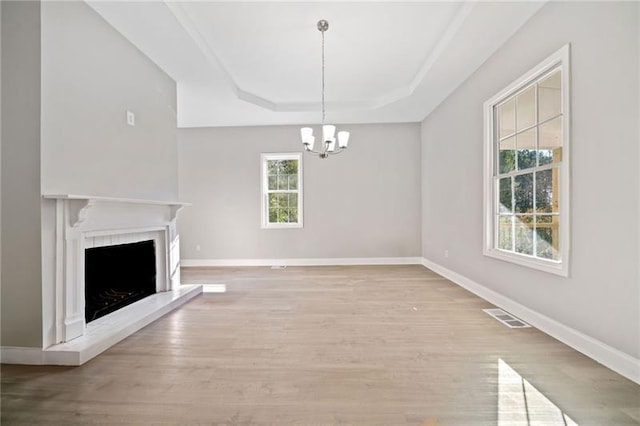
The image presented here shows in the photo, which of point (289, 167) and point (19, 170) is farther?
point (289, 167)

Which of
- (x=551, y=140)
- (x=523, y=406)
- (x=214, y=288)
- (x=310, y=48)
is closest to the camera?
(x=523, y=406)

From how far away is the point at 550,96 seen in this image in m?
2.52

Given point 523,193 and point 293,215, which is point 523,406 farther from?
point 293,215

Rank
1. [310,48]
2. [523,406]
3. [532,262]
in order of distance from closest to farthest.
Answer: [523,406], [532,262], [310,48]

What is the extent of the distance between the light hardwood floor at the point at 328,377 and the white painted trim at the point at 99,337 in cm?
7

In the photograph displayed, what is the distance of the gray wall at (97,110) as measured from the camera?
6.97ft

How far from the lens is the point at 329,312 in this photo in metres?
3.08

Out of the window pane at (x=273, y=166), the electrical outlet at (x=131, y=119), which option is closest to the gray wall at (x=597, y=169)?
the electrical outlet at (x=131, y=119)

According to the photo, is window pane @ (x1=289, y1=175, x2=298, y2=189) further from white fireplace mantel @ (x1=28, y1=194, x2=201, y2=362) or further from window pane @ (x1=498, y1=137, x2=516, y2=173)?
window pane @ (x1=498, y1=137, x2=516, y2=173)

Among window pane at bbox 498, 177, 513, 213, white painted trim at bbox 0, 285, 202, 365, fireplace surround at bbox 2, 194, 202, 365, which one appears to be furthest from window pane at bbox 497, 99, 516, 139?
white painted trim at bbox 0, 285, 202, 365

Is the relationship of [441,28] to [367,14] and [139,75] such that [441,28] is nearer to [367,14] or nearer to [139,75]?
[367,14]

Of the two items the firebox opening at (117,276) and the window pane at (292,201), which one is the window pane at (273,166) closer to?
the window pane at (292,201)

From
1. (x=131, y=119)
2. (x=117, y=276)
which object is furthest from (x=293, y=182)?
(x=117, y=276)

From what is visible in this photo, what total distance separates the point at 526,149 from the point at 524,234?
836 millimetres
